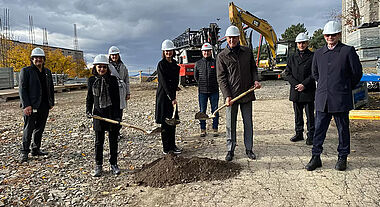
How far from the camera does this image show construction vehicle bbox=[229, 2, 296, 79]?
15.9 metres

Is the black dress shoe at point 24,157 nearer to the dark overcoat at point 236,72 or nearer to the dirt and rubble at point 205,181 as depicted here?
the dirt and rubble at point 205,181

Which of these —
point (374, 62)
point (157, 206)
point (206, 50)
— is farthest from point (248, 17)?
point (157, 206)

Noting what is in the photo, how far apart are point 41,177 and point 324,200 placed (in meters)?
3.76

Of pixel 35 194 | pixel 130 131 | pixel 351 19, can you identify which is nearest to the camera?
pixel 35 194

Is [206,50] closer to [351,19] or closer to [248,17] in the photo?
[248,17]

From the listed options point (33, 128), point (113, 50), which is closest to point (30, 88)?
point (33, 128)

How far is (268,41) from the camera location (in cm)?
1878

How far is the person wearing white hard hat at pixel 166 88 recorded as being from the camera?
4.51m

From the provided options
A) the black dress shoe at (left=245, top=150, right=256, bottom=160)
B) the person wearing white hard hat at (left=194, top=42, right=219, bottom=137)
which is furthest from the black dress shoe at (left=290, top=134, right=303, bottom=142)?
the person wearing white hard hat at (left=194, top=42, right=219, bottom=137)

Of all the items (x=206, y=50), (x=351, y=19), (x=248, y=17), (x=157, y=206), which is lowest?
(x=157, y=206)

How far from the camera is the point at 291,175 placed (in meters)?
3.65

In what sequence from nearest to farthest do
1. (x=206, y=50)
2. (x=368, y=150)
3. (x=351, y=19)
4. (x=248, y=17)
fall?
(x=368, y=150) → (x=206, y=50) → (x=248, y=17) → (x=351, y=19)

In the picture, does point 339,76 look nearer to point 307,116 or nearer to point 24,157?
point 307,116

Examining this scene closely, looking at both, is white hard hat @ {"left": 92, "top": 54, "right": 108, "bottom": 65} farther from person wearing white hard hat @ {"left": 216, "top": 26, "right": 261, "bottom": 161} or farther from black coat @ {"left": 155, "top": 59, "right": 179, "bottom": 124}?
person wearing white hard hat @ {"left": 216, "top": 26, "right": 261, "bottom": 161}
